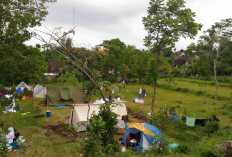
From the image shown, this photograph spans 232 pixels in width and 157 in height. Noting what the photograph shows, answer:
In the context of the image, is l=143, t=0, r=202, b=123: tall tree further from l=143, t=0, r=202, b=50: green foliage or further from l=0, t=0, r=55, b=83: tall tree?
l=0, t=0, r=55, b=83: tall tree

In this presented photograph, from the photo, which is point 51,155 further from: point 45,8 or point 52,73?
point 52,73

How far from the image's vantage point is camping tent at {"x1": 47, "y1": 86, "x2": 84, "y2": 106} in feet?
56.4

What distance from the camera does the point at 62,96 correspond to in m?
17.4

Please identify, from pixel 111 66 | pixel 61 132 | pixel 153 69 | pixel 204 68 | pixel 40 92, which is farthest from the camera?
pixel 111 66

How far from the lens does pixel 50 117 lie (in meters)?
13.5

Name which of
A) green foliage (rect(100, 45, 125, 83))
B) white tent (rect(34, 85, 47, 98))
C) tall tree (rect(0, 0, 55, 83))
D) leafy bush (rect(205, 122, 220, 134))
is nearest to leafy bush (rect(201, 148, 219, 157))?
leafy bush (rect(205, 122, 220, 134))

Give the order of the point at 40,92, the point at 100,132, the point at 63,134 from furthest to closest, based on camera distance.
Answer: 1. the point at 40,92
2. the point at 63,134
3. the point at 100,132

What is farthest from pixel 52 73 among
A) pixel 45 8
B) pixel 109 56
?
pixel 45 8

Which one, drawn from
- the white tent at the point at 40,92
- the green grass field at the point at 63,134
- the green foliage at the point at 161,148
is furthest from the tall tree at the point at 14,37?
the white tent at the point at 40,92

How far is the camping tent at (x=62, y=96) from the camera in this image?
56.4ft

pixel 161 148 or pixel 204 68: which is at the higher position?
pixel 204 68

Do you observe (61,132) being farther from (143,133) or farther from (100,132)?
(100,132)

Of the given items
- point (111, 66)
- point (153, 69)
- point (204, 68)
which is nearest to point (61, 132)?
point (153, 69)

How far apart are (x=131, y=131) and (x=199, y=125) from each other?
4.16 m
